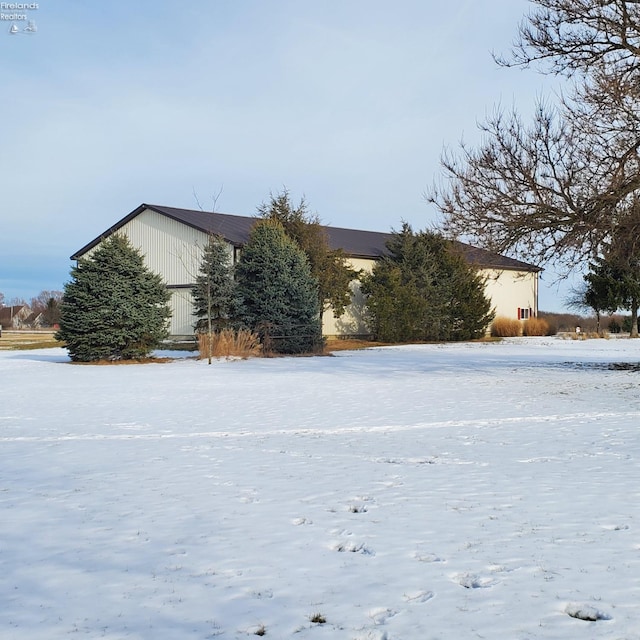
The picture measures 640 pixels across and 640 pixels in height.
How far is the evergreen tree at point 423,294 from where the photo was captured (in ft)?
114

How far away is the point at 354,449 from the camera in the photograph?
26.9 ft

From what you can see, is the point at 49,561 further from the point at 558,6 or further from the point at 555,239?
the point at 558,6

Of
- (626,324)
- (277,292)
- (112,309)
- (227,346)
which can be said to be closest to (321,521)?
(112,309)

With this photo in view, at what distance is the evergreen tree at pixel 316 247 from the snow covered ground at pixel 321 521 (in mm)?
20585

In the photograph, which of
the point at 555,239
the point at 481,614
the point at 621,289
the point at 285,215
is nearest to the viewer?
the point at 481,614

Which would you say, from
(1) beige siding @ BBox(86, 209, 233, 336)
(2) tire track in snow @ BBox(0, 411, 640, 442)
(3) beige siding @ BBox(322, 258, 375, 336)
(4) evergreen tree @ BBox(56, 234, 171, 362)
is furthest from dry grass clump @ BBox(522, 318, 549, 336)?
(2) tire track in snow @ BBox(0, 411, 640, 442)

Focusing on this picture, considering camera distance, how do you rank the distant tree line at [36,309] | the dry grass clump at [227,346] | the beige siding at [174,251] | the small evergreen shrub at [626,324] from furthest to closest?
the distant tree line at [36,309]
the small evergreen shrub at [626,324]
the beige siding at [174,251]
the dry grass clump at [227,346]

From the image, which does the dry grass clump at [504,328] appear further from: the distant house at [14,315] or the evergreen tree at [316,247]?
the distant house at [14,315]

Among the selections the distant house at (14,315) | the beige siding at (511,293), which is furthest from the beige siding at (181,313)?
the distant house at (14,315)

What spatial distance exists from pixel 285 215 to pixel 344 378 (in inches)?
639

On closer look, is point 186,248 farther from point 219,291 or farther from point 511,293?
point 511,293

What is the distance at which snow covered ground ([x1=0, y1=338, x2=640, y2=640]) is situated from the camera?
3.61 meters

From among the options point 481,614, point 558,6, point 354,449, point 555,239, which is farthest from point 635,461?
point 558,6

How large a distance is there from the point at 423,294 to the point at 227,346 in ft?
49.5
